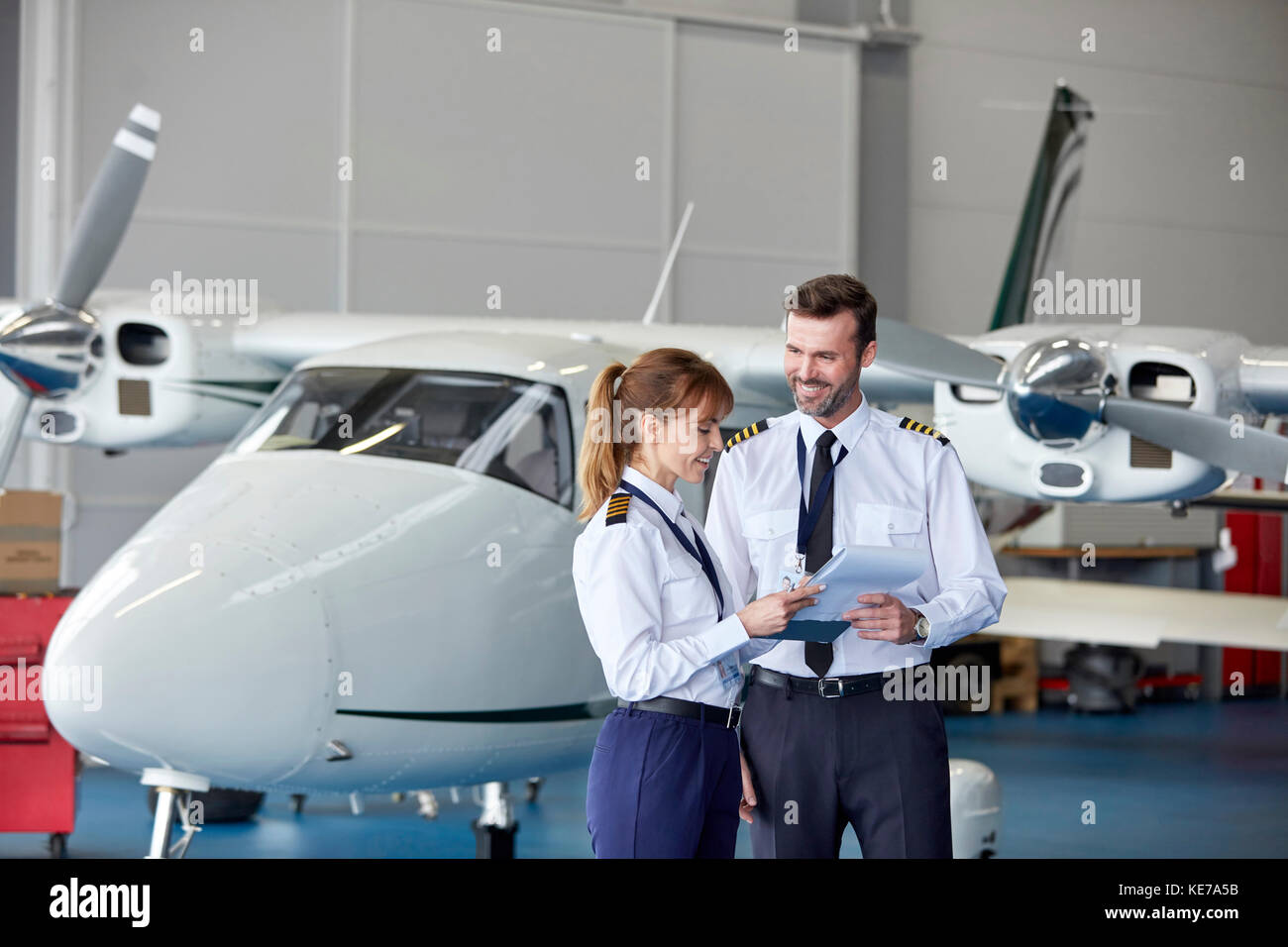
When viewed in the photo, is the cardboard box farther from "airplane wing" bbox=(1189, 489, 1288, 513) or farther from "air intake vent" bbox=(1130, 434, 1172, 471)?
"airplane wing" bbox=(1189, 489, 1288, 513)

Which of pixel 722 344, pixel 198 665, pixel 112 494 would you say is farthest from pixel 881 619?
pixel 112 494

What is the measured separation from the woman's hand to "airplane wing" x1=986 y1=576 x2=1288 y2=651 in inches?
336

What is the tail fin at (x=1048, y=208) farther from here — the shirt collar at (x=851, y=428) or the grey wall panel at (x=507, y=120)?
the shirt collar at (x=851, y=428)

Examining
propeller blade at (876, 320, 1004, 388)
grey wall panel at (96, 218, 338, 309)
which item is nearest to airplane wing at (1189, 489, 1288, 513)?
propeller blade at (876, 320, 1004, 388)

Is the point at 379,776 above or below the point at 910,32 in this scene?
below

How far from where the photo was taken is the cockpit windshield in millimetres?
5344

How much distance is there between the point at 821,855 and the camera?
2910 millimetres

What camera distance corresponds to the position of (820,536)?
3.06 metres

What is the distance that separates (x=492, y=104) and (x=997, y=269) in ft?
19.7

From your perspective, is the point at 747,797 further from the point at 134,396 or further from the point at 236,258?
the point at 236,258

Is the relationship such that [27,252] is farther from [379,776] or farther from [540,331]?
[379,776]

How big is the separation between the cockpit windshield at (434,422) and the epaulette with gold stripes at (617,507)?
259 centimetres
